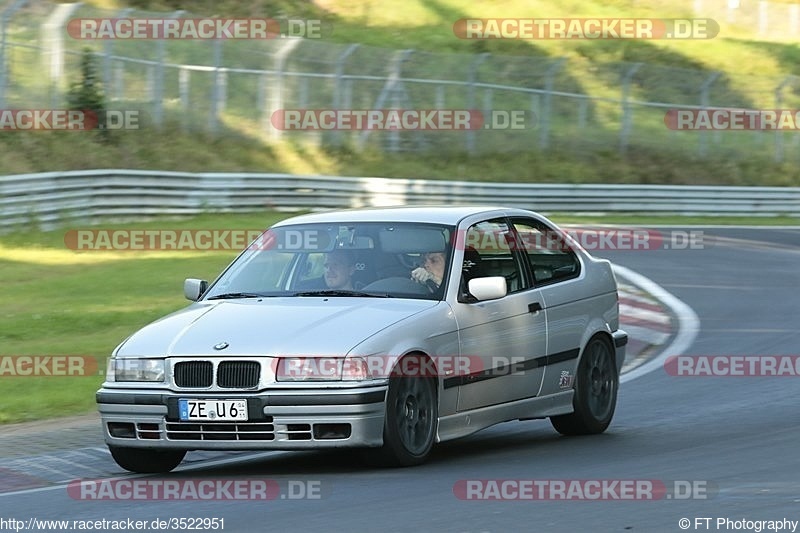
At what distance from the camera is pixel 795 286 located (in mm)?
20797

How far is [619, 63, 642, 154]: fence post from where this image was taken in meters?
39.0

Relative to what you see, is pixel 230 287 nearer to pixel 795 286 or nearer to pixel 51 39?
pixel 795 286

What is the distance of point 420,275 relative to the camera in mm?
9117

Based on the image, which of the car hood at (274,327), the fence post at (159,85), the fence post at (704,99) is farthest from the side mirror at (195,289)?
the fence post at (704,99)

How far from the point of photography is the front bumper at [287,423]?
8.03 metres

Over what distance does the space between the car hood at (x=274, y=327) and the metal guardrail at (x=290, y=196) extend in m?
16.1

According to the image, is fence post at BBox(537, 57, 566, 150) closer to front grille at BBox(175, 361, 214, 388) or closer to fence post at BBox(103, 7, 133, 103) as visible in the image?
fence post at BBox(103, 7, 133, 103)

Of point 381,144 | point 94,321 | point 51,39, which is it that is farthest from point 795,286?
point 381,144

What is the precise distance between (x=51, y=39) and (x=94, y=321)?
46.6ft

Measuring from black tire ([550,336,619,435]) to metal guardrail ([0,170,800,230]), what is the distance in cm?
1552
